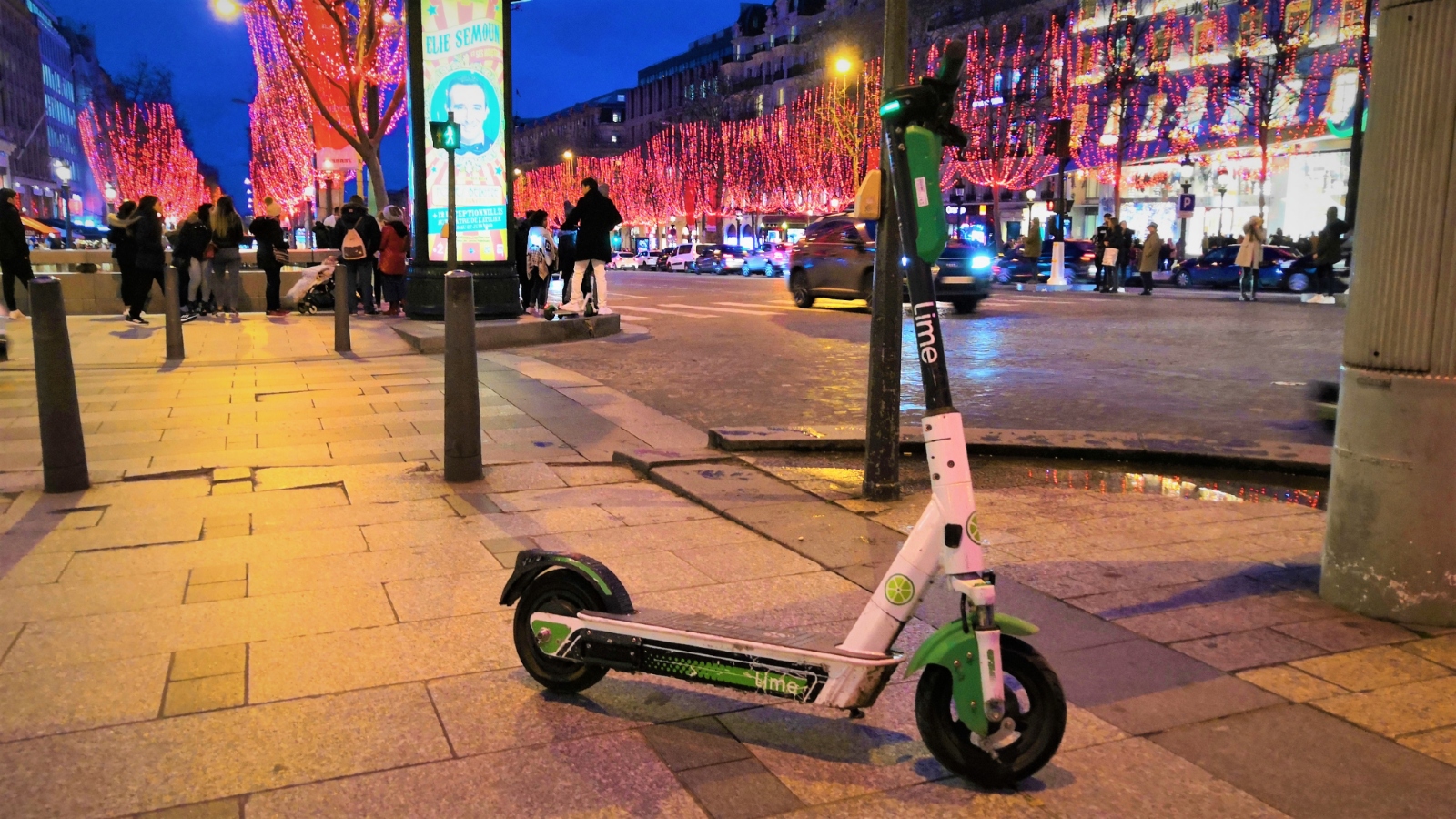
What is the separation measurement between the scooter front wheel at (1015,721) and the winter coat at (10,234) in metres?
15.2

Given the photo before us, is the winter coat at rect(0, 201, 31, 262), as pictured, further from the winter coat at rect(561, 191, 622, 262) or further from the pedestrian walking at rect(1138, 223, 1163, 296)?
the pedestrian walking at rect(1138, 223, 1163, 296)

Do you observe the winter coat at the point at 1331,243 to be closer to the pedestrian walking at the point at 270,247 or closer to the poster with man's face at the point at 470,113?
the poster with man's face at the point at 470,113

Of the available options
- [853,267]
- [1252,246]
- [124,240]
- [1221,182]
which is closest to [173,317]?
[124,240]

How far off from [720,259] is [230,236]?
1332 inches

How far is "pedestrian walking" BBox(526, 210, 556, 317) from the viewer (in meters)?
17.2

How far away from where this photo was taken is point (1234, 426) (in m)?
8.47

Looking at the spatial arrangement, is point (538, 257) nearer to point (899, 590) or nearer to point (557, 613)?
point (557, 613)

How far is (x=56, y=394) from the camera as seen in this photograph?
591cm

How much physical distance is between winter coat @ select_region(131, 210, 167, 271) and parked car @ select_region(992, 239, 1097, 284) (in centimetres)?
2445

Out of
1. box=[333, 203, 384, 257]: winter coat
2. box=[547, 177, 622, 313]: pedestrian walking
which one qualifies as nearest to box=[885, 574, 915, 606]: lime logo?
box=[547, 177, 622, 313]: pedestrian walking

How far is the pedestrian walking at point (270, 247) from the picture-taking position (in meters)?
17.2

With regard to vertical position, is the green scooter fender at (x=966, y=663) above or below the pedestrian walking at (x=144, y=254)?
below

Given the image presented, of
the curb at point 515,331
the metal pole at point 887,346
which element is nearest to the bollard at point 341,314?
the curb at point 515,331

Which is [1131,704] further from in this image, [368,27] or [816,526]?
[368,27]
